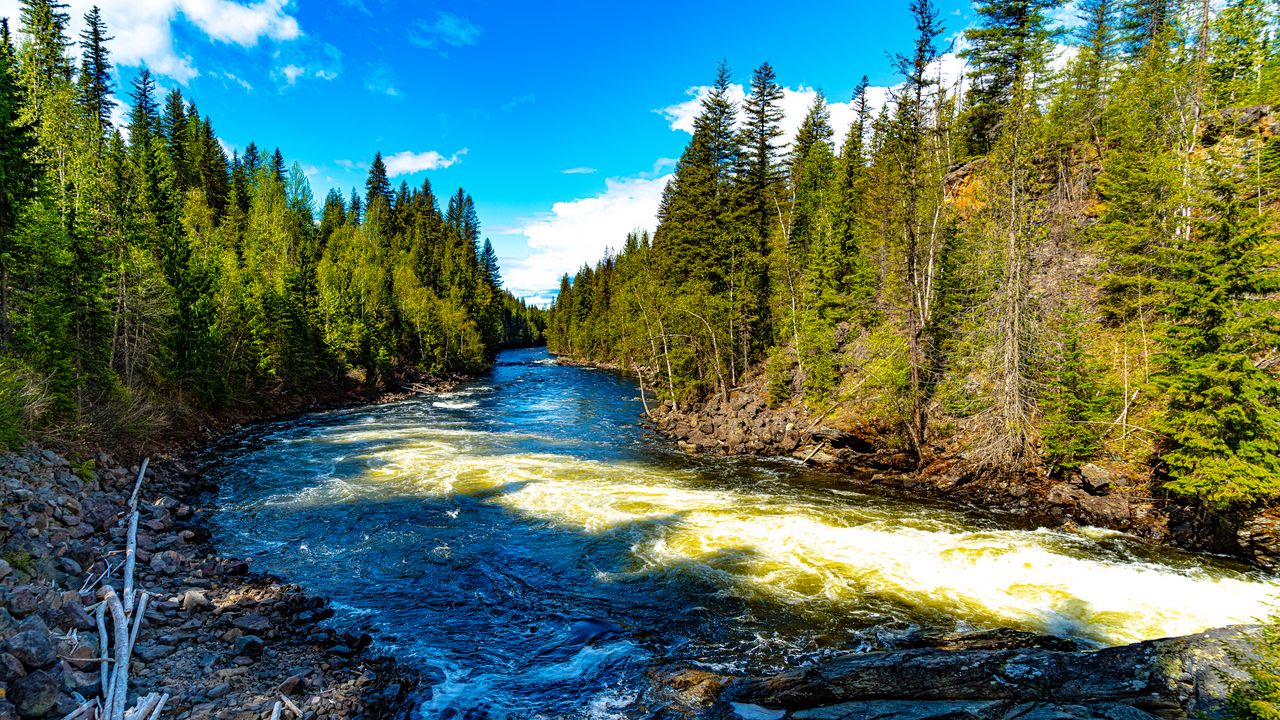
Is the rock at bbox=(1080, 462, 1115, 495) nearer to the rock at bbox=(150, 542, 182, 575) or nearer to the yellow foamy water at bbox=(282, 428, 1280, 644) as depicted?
the yellow foamy water at bbox=(282, 428, 1280, 644)

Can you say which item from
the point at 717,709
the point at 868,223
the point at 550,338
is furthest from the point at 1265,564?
the point at 550,338

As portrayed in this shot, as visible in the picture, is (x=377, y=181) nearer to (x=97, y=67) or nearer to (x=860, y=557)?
(x=97, y=67)

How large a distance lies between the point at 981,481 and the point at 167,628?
68.3 ft

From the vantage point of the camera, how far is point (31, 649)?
5848mm

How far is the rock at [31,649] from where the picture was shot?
19.0 feet

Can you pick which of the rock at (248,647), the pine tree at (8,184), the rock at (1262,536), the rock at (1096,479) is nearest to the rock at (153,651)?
the rock at (248,647)

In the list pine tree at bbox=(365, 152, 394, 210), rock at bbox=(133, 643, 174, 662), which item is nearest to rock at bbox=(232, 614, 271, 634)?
rock at bbox=(133, 643, 174, 662)

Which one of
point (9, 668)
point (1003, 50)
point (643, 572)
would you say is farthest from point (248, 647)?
point (1003, 50)

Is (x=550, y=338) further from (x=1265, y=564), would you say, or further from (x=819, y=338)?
(x=1265, y=564)

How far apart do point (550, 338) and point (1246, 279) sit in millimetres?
110678

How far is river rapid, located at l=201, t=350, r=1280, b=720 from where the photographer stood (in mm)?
9133

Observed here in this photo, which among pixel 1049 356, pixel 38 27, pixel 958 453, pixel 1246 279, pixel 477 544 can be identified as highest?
pixel 38 27

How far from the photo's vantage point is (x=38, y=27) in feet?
76.6

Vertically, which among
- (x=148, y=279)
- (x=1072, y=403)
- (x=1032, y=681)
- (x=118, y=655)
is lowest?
(x=118, y=655)
